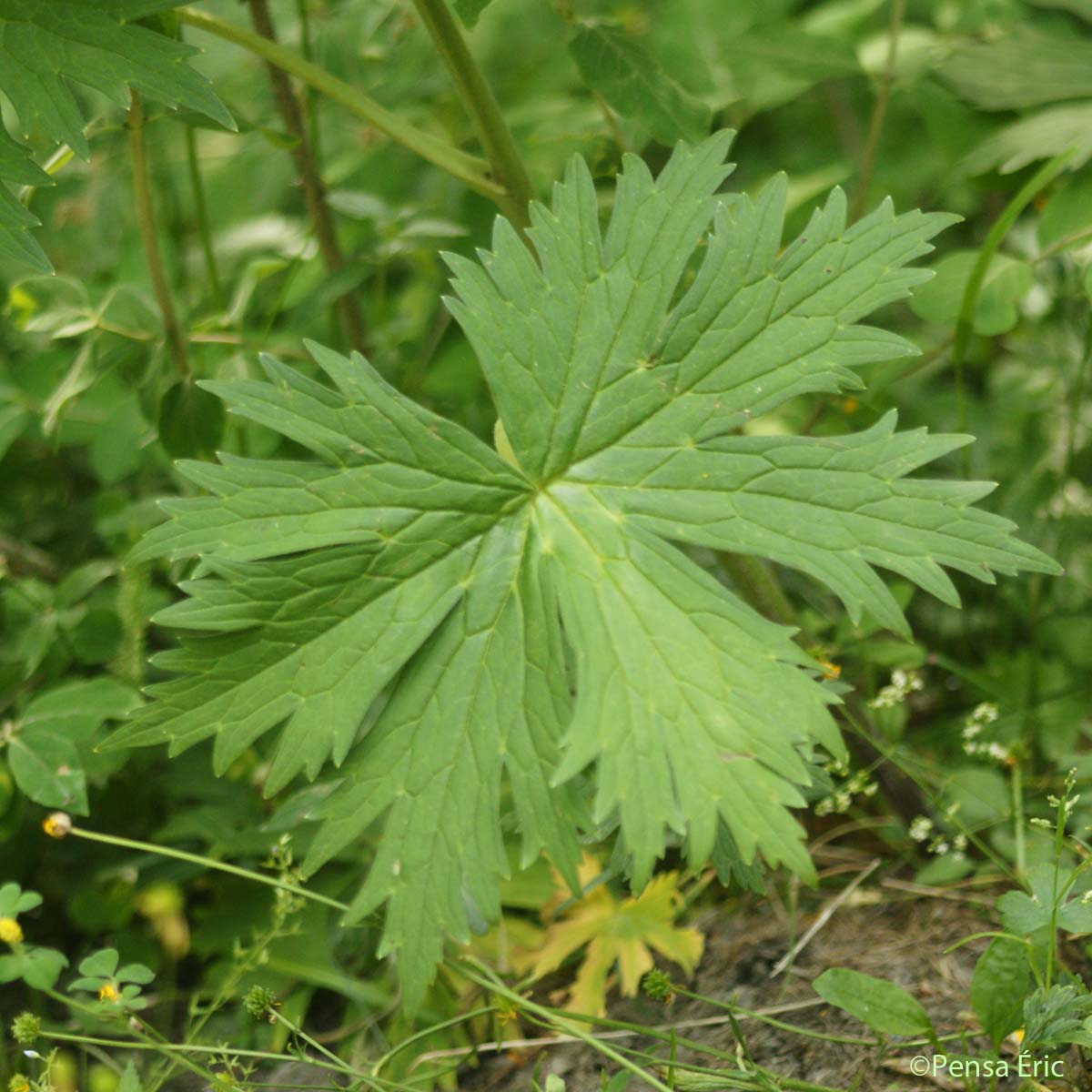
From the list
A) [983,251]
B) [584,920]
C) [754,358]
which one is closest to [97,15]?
[754,358]

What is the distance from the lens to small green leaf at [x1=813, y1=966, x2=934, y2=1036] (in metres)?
1.21

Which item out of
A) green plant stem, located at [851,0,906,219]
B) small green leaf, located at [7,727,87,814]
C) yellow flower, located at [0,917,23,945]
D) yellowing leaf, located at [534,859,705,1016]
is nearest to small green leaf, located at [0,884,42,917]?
yellow flower, located at [0,917,23,945]

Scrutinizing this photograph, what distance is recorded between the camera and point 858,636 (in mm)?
1574

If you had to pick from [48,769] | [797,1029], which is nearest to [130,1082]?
[48,769]

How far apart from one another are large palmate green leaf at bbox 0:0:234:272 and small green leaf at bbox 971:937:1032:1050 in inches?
49.1

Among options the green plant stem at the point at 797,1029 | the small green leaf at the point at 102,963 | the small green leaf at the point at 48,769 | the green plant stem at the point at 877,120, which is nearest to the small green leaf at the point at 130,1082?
the small green leaf at the point at 102,963

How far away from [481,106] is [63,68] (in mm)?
482

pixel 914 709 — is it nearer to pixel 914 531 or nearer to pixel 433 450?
pixel 914 531

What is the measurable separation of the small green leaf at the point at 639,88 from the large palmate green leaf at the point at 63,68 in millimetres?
549

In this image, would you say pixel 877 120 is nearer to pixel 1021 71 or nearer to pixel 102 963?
pixel 1021 71

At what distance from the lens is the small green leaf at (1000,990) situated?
117 centimetres

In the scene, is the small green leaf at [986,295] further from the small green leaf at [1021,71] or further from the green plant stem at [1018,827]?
the green plant stem at [1018,827]

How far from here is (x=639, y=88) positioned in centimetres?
153

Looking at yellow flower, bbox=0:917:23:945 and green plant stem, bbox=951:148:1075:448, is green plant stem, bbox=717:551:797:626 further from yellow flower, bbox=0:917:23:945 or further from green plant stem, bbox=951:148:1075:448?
yellow flower, bbox=0:917:23:945
